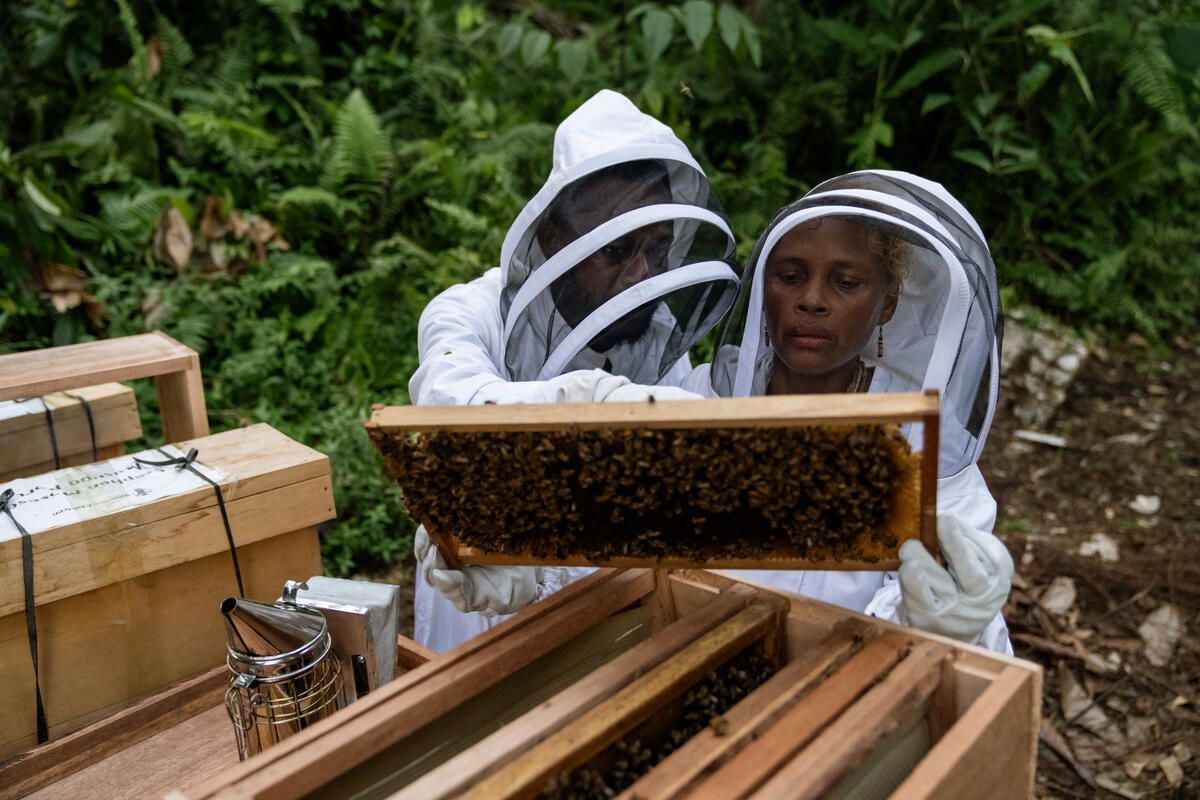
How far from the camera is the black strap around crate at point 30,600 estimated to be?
77.6 inches

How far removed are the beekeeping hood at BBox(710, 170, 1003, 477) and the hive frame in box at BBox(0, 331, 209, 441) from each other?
1695 mm

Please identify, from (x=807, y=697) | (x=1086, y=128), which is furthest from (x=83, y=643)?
(x=1086, y=128)

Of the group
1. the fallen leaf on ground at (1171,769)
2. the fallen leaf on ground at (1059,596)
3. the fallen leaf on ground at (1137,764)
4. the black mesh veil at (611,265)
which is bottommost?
the fallen leaf on ground at (1137,764)

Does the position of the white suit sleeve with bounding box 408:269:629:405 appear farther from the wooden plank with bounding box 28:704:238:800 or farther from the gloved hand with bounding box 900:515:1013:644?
the wooden plank with bounding box 28:704:238:800

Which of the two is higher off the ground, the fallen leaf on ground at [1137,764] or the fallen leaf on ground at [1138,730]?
the fallen leaf on ground at [1138,730]

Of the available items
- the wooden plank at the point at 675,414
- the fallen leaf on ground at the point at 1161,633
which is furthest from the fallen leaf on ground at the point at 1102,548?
the wooden plank at the point at 675,414

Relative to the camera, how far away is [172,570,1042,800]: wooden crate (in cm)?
124

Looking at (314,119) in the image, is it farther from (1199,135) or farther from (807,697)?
(1199,135)

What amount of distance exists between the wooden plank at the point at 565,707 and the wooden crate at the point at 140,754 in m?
0.80

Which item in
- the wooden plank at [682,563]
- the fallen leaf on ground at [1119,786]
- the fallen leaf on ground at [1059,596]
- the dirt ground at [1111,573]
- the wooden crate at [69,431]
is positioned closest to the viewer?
the wooden plank at [682,563]

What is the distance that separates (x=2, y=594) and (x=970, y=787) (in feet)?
6.39

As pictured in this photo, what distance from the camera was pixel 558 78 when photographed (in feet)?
23.6

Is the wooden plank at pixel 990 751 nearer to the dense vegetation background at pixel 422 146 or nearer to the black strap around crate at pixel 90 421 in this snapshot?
the black strap around crate at pixel 90 421

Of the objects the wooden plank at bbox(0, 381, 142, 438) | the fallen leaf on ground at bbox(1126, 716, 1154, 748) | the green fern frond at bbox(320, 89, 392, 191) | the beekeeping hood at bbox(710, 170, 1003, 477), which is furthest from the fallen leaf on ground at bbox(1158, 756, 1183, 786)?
the green fern frond at bbox(320, 89, 392, 191)
